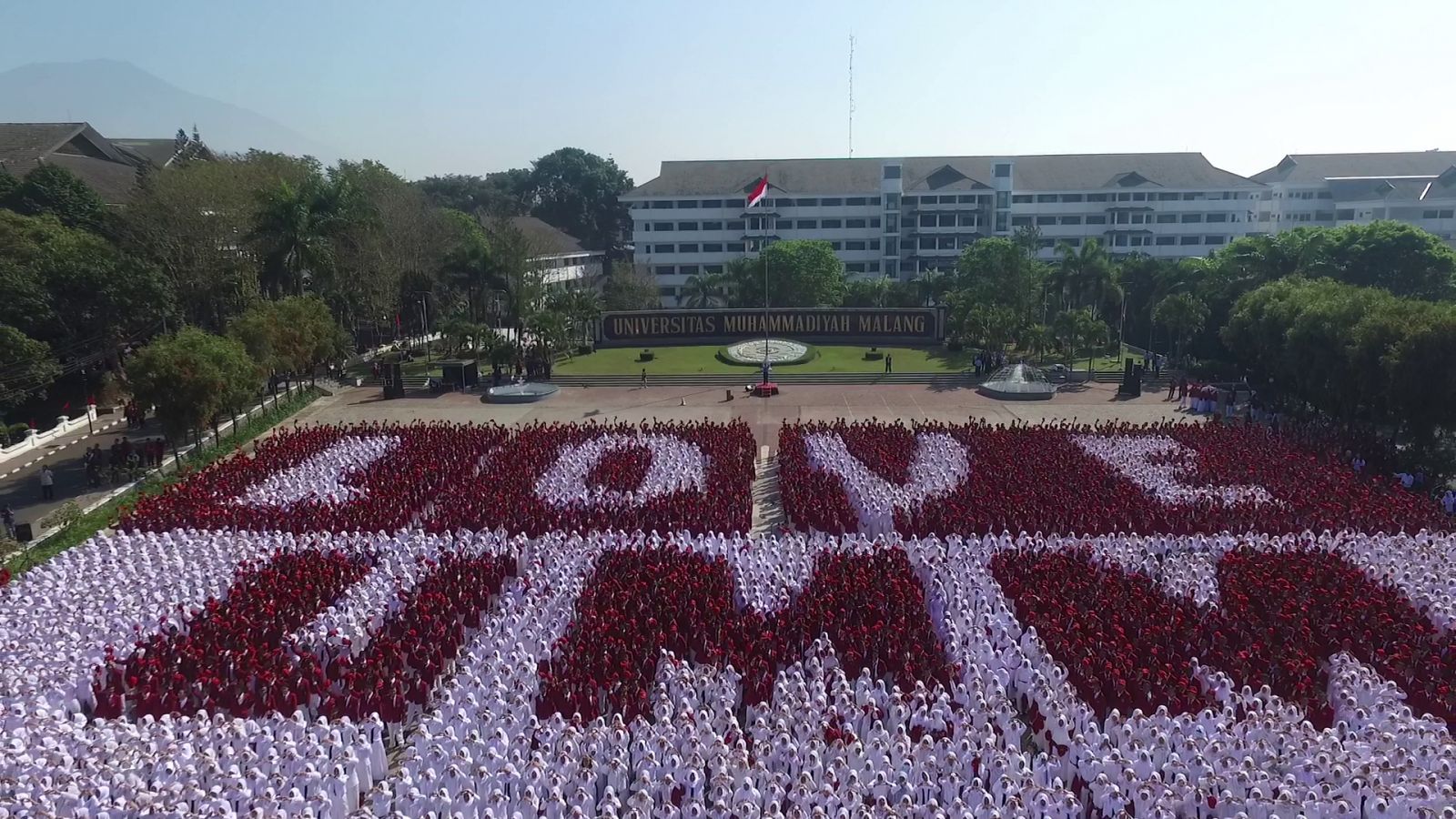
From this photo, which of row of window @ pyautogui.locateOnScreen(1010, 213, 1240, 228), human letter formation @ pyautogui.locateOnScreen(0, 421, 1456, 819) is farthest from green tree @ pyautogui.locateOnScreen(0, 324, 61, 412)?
row of window @ pyautogui.locateOnScreen(1010, 213, 1240, 228)

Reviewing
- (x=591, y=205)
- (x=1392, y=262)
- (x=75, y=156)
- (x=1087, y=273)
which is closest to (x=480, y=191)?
(x=591, y=205)

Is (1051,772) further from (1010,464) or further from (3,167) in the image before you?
(3,167)

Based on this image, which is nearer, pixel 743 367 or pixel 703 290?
pixel 743 367

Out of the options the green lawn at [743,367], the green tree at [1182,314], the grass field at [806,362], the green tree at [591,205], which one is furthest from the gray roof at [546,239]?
the green tree at [1182,314]

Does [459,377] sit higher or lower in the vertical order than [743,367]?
lower

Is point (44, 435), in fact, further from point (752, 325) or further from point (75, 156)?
point (75, 156)

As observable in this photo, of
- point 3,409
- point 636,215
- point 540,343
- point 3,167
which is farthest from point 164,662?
point 636,215
